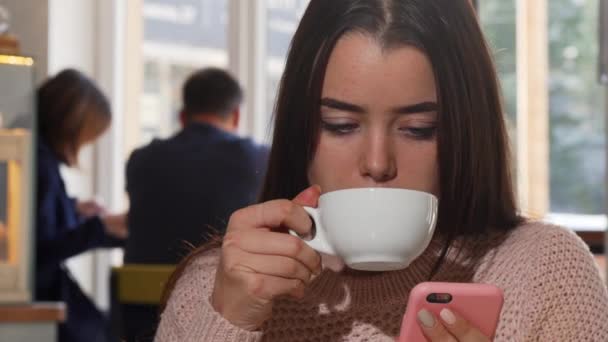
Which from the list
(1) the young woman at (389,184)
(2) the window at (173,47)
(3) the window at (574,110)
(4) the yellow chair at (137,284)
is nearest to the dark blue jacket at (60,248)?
(4) the yellow chair at (137,284)

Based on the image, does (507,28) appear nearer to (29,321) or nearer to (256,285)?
(29,321)

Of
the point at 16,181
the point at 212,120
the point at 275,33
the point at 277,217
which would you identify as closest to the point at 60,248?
the point at 212,120

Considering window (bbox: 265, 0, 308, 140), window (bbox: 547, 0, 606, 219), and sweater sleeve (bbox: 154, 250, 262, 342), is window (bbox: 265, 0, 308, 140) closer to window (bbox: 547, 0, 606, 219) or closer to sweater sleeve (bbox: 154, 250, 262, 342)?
window (bbox: 547, 0, 606, 219)

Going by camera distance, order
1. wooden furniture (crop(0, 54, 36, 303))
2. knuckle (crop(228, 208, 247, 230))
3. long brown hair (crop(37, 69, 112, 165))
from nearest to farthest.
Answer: knuckle (crop(228, 208, 247, 230)), wooden furniture (crop(0, 54, 36, 303)), long brown hair (crop(37, 69, 112, 165))

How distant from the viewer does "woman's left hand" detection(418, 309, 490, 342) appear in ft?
2.92

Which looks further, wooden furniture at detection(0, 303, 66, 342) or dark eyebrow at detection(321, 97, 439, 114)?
wooden furniture at detection(0, 303, 66, 342)

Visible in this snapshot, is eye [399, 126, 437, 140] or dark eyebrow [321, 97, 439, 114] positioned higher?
dark eyebrow [321, 97, 439, 114]

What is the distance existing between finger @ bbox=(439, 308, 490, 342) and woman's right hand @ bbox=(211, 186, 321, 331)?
12 centimetres

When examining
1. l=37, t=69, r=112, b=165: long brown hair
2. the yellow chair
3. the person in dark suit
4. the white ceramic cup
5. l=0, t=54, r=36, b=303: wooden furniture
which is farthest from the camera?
l=37, t=69, r=112, b=165: long brown hair

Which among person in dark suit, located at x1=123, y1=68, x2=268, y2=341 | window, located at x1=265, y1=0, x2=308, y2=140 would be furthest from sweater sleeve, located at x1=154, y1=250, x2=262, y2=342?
window, located at x1=265, y1=0, x2=308, y2=140

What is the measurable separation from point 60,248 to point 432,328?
286 centimetres

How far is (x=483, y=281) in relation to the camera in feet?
3.93

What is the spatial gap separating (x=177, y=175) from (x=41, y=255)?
0.56 m

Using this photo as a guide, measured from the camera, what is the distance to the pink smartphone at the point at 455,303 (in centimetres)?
89
